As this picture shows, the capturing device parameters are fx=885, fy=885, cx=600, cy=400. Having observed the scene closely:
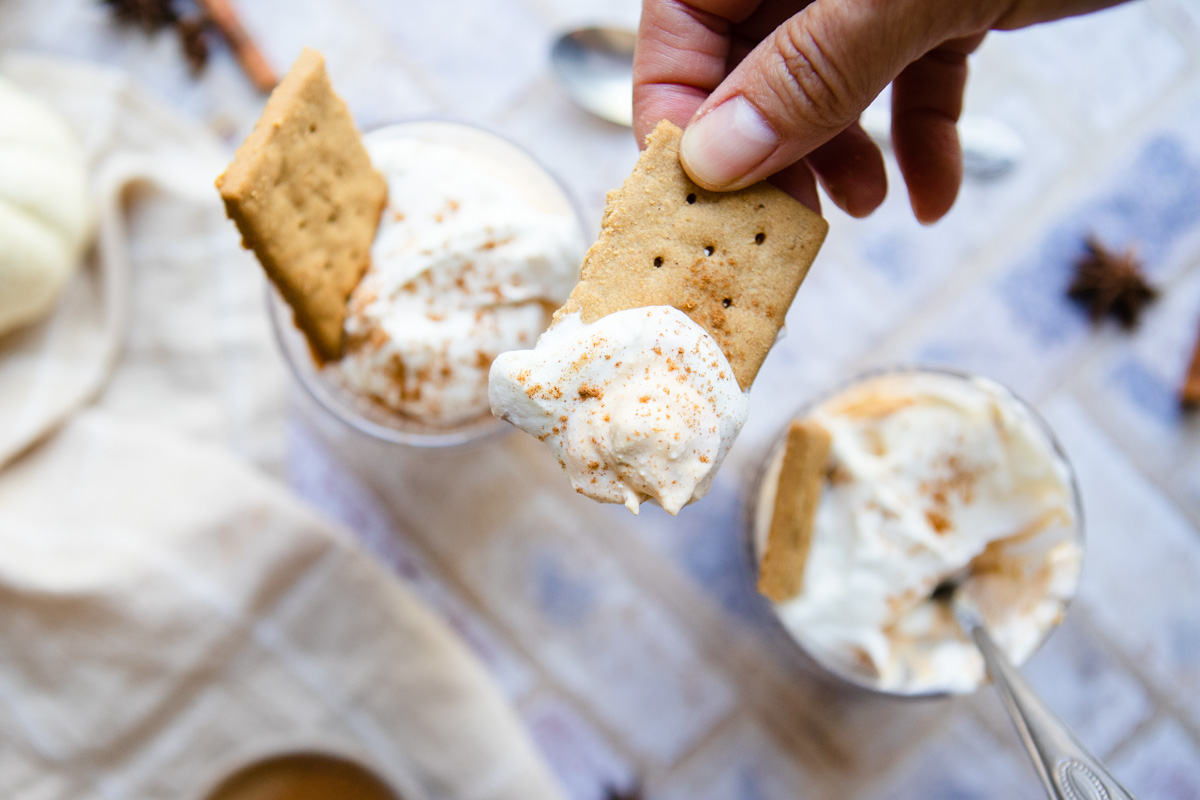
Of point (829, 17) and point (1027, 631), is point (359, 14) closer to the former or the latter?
point (829, 17)

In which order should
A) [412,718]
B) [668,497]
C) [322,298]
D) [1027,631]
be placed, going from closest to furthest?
[668,497]
[322,298]
[1027,631]
[412,718]

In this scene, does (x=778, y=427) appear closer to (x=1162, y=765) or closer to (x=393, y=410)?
(x=393, y=410)

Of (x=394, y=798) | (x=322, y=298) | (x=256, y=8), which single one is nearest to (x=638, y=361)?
(x=322, y=298)

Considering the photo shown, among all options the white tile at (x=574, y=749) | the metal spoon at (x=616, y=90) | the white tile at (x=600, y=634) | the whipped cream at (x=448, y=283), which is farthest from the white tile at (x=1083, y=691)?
the whipped cream at (x=448, y=283)

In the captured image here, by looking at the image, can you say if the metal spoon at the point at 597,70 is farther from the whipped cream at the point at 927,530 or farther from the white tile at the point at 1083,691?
the white tile at the point at 1083,691

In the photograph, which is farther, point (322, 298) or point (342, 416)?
point (342, 416)

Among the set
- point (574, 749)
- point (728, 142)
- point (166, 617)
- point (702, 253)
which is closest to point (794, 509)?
point (702, 253)
